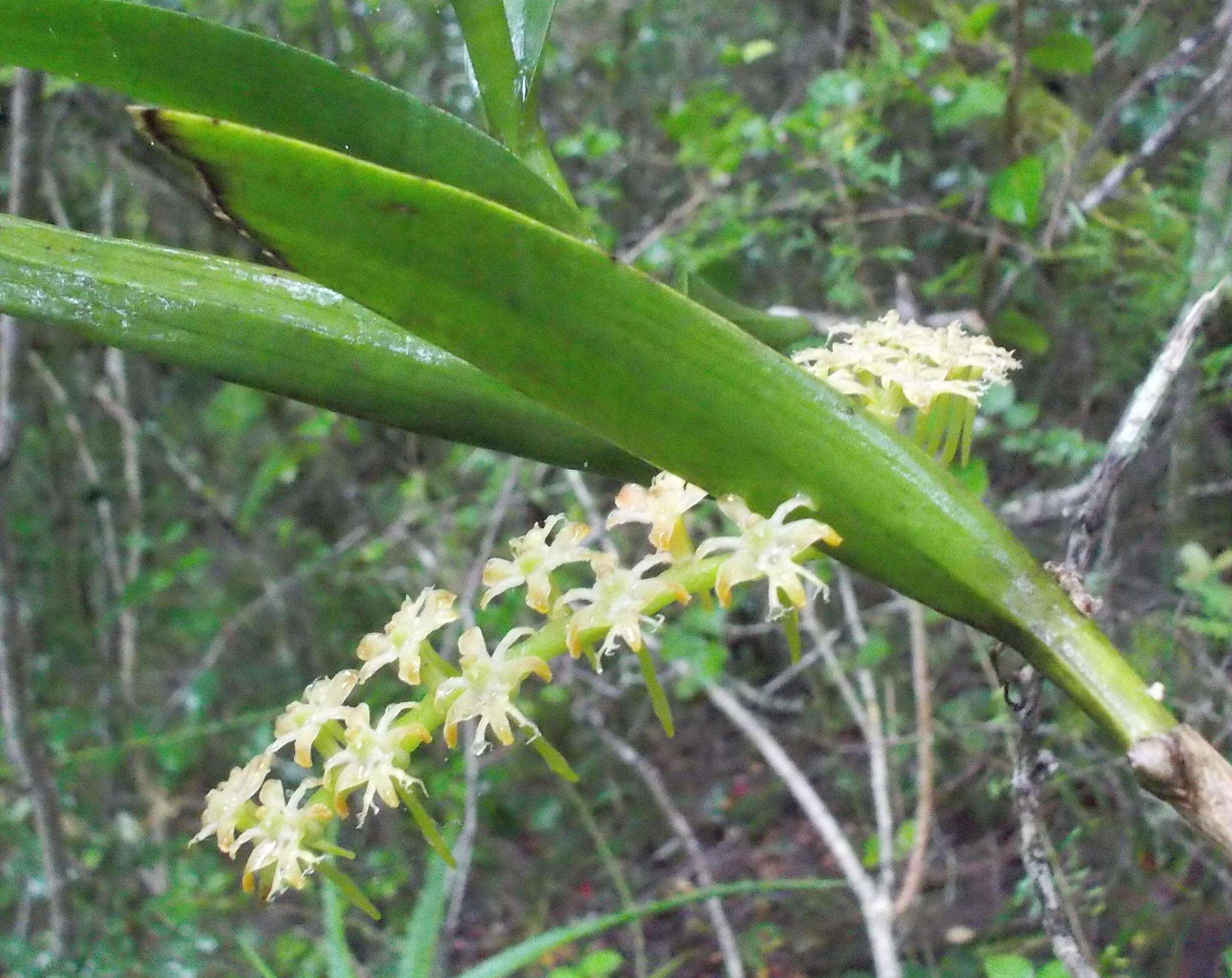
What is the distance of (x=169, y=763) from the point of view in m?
1.85

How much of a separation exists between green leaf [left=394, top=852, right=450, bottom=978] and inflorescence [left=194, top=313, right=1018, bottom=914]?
23.8 inches

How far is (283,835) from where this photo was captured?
0.54m

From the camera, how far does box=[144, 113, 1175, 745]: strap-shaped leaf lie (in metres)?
0.40

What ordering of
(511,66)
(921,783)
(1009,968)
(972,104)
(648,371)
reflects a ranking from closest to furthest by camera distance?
(648,371)
(511,66)
(1009,968)
(921,783)
(972,104)

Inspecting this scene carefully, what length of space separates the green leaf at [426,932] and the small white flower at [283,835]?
2.00 ft

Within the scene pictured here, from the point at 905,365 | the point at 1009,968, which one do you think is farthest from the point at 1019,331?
the point at 905,365

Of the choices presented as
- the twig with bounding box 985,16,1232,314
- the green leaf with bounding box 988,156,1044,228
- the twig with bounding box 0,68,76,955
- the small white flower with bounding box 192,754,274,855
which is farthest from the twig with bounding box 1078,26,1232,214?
the twig with bounding box 0,68,76,955

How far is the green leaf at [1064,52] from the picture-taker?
1353mm

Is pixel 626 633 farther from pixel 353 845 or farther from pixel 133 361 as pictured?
pixel 133 361

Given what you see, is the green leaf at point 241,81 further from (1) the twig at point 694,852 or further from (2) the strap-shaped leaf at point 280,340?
(1) the twig at point 694,852

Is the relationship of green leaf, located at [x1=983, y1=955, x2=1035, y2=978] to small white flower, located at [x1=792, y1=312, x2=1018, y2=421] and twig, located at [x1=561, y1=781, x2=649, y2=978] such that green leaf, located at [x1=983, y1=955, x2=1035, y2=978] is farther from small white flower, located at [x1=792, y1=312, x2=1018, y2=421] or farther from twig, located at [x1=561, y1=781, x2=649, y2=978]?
small white flower, located at [x1=792, y1=312, x2=1018, y2=421]

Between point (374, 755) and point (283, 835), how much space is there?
0.07 meters

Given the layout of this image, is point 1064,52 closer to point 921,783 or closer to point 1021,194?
point 1021,194

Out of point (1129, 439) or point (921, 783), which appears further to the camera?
point (921, 783)
